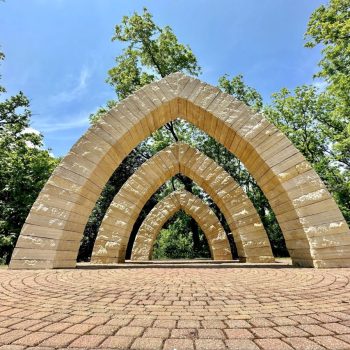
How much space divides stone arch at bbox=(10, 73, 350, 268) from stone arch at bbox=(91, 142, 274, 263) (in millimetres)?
4114

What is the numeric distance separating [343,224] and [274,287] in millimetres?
2790

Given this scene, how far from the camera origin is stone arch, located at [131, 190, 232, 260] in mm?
14504

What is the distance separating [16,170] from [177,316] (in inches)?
686

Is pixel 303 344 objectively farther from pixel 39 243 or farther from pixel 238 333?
pixel 39 243

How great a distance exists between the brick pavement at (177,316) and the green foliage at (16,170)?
44.1ft

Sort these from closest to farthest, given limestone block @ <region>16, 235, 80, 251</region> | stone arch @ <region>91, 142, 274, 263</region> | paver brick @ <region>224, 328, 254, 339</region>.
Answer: paver brick @ <region>224, 328, 254, 339</region> → limestone block @ <region>16, 235, 80, 251</region> → stone arch @ <region>91, 142, 274, 263</region>

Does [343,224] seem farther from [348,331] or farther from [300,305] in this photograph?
[348,331]

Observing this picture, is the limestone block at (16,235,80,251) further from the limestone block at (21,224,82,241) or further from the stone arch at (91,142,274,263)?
the stone arch at (91,142,274,263)

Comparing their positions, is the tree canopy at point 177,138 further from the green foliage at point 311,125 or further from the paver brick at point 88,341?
the paver brick at point 88,341

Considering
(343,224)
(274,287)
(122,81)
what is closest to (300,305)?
(274,287)

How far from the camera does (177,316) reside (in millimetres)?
2477

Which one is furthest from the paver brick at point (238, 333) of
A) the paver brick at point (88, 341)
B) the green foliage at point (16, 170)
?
the green foliage at point (16, 170)

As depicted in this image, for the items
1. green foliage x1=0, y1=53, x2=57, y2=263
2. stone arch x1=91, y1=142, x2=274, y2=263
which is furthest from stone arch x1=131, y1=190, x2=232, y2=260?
green foliage x1=0, y1=53, x2=57, y2=263

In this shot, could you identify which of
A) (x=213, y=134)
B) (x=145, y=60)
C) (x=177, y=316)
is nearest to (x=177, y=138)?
(x=145, y=60)
